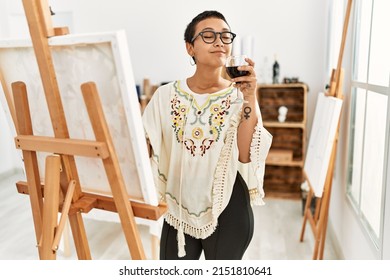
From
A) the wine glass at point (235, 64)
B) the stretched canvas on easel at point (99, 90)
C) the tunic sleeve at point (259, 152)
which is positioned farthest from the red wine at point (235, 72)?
the stretched canvas on easel at point (99, 90)

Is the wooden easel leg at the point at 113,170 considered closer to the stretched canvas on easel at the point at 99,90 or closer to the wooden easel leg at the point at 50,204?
the stretched canvas on easel at the point at 99,90

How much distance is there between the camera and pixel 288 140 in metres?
3.03

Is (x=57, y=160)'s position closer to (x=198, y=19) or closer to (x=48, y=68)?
(x=48, y=68)

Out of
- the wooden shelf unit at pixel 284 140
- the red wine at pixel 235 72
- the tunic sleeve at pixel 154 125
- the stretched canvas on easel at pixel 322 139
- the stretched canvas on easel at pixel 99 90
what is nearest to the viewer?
the stretched canvas on easel at pixel 99 90

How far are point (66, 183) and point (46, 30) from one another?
0.39 m

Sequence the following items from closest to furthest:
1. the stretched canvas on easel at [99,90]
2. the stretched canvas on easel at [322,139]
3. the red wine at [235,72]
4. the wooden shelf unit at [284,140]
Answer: the stretched canvas on easel at [99,90]
the red wine at [235,72]
the stretched canvas on easel at [322,139]
the wooden shelf unit at [284,140]

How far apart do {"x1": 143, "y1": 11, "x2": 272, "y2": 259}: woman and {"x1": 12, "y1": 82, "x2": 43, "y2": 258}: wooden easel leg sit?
31 centimetres

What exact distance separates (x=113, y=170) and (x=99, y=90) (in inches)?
7.6

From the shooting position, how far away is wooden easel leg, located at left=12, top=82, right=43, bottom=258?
0.95m

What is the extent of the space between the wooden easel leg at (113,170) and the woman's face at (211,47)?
299 mm

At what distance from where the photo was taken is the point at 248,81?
0.94 meters

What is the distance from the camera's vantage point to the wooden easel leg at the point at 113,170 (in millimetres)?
855

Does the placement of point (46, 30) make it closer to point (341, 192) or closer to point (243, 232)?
point (243, 232)

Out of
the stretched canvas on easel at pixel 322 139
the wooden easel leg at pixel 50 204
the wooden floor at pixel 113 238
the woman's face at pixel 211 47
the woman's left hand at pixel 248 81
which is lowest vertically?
the wooden floor at pixel 113 238
